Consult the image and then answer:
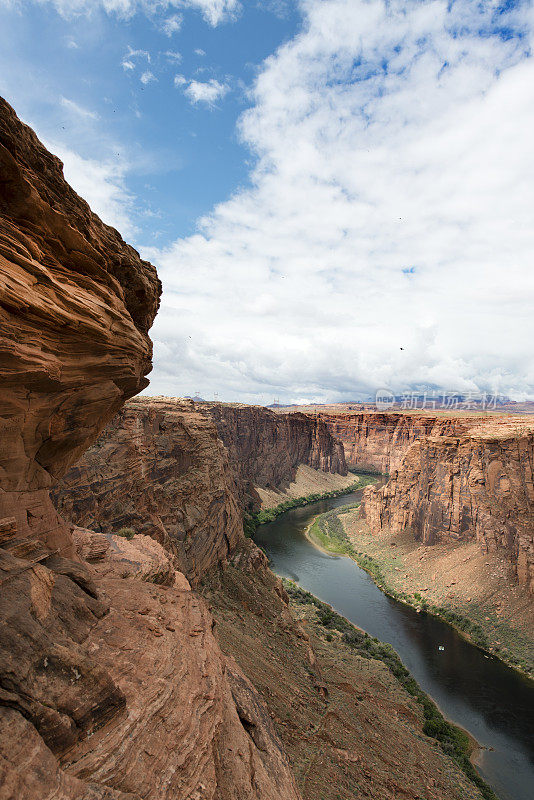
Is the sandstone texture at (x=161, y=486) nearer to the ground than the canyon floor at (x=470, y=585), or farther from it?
farther from it

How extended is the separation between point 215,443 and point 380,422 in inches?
4981

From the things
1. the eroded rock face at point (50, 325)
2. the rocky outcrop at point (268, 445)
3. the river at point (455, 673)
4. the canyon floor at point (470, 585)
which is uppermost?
the eroded rock face at point (50, 325)

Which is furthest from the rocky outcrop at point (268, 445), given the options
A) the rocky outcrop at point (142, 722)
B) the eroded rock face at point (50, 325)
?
the rocky outcrop at point (142, 722)

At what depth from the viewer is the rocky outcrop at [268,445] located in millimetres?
87438

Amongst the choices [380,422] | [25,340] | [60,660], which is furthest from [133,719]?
[380,422]

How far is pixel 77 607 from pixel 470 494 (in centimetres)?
5176

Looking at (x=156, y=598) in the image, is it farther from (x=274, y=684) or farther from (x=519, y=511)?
(x=519, y=511)

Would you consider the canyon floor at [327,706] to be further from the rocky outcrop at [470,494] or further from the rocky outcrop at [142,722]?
the rocky outcrop at [470,494]

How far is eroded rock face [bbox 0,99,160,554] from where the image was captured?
9.09 meters

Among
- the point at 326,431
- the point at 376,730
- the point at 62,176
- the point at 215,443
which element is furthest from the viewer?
the point at 326,431

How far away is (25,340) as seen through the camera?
9250mm

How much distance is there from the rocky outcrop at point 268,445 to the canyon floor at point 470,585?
126 feet

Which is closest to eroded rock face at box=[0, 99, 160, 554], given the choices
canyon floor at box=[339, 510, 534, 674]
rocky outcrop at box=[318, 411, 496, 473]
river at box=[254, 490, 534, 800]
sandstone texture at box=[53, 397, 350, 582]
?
sandstone texture at box=[53, 397, 350, 582]

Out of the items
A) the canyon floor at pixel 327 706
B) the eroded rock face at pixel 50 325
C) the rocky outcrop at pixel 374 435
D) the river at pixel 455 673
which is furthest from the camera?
the rocky outcrop at pixel 374 435
